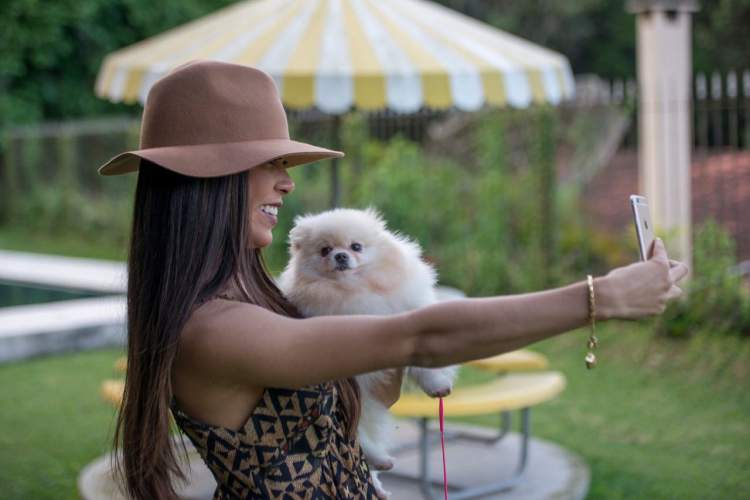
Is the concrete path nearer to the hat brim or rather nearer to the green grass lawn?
the green grass lawn

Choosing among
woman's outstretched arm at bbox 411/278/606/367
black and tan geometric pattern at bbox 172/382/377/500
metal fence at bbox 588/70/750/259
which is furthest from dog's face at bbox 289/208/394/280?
metal fence at bbox 588/70/750/259

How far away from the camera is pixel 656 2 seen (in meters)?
9.65

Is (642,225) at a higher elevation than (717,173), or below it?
higher

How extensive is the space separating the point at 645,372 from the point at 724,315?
1.05 meters

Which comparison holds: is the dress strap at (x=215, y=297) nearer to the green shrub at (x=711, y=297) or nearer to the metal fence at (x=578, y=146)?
the metal fence at (x=578, y=146)

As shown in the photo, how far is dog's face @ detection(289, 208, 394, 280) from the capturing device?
261cm

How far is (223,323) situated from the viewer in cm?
199

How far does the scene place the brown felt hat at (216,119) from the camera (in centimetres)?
209

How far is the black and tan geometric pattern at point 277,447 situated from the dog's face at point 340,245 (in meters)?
0.48

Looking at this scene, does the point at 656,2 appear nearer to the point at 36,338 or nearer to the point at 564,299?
the point at 36,338

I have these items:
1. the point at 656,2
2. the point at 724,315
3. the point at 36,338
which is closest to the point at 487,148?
the point at 656,2

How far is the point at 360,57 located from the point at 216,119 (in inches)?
150

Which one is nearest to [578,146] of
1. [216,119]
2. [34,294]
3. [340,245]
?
[34,294]

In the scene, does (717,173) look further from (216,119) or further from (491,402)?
(216,119)
